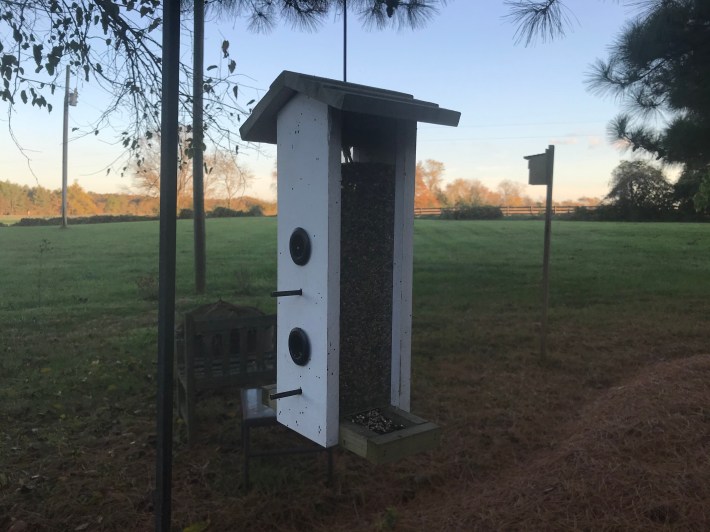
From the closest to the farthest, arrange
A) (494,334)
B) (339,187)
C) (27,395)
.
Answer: (339,187) < (27,395) < (494,334)

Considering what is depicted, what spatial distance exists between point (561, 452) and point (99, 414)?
361 cm

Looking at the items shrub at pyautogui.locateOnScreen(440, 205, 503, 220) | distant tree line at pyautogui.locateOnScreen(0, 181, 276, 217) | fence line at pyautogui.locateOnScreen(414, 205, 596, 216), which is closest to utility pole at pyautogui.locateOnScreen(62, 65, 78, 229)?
distant tree line at pyautogui.locateOnScreen(0, 181, 276, 217)

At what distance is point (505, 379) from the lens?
5.45 metres

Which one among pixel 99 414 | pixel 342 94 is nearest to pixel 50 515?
pixel 99 414

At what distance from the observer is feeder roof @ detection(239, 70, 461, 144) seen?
1.79m

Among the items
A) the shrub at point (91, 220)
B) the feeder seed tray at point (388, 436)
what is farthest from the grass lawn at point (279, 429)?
the shrub at point (91, 220)

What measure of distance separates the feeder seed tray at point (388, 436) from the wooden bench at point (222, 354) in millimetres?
2189

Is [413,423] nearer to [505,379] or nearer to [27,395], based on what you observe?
[505,379]

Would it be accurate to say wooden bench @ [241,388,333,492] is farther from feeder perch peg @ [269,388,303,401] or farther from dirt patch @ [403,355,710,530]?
feeder perch peg @ [269,388,303,401]

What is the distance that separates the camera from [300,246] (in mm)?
2010

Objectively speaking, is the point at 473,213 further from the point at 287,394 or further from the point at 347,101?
the point at 347,101

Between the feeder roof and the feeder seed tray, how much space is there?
1.10 meters

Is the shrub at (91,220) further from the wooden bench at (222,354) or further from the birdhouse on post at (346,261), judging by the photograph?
the birdhouse on post at (346,261)

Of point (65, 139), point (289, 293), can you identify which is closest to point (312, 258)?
point (289, 293)
